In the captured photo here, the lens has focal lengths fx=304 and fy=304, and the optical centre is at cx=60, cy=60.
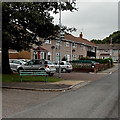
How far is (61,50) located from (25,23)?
34.9m

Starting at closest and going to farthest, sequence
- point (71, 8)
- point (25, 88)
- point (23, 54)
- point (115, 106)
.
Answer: point (115, 106) → point (25, 88) → point (71, 8) → point (23, 54)

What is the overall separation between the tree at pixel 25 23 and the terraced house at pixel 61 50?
39.7ft

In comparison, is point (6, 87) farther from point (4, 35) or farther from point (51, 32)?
point (51, 32)

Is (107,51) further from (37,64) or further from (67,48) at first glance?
(37,64)

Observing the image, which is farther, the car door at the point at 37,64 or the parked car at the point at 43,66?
the car door at the point at 37,64

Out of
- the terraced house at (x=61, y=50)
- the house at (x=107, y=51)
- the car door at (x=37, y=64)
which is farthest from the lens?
the house at (x=107, y=51)

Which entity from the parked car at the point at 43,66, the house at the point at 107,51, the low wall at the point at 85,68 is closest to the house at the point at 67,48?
the low wall at the point at 85,68

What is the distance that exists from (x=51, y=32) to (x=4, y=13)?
7.00m

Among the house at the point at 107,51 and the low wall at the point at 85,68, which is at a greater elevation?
the house at the point at 107,51

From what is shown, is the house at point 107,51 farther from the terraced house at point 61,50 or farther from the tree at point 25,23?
the tree at point 25,23

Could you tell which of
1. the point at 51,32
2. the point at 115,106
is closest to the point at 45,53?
the point at 51,32

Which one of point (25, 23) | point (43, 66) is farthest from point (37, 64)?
point (25, 23)

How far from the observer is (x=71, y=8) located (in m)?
25.1

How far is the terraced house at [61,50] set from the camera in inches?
1829
